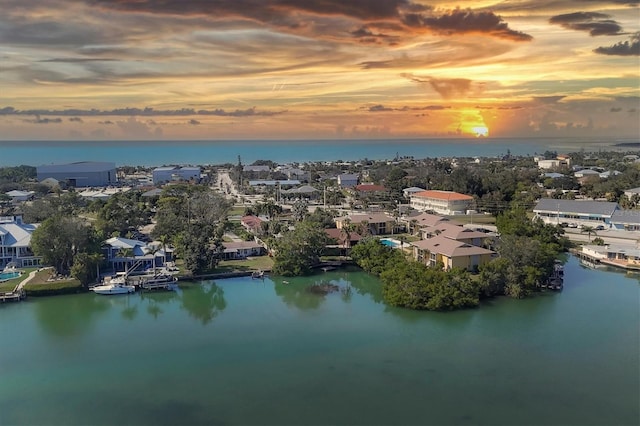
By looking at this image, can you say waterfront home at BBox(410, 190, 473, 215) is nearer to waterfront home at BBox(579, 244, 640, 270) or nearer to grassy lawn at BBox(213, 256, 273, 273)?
waterfront home at BBox(579, 244, 640, 270)

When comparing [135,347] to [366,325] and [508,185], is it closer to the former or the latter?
[366,325]

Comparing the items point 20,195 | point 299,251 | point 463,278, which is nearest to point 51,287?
point 299,251

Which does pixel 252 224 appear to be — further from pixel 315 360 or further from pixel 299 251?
pixel 315 360

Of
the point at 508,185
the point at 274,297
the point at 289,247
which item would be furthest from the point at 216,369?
the point at 508,185

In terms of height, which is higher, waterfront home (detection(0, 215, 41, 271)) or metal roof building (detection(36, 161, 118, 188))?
metal roof building (detection(36, 161, 118, 188))

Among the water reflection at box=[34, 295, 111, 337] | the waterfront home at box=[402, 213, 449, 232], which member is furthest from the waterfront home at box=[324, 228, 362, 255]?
the water reflection at box=[34, 295, 111, 337]


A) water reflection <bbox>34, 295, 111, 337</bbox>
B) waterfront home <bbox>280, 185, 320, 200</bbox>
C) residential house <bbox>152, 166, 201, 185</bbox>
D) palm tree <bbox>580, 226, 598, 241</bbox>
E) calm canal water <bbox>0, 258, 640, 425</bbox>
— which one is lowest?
calm canal water <bbox>0, 258, 640, 425</bbox>

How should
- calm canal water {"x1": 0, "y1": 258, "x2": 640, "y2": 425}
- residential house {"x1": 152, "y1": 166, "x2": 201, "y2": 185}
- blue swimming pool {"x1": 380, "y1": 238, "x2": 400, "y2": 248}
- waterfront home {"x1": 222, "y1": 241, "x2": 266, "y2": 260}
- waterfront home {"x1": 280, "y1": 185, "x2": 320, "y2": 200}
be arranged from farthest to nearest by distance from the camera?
1. residential house {"x1": 152, "y1": 166, "x2": 201, "y2": 185}
2. waterfront home {"x1": 280, "y1": 185, "x2": 320, "y2": 200}
3. blue swimming pool {"x1": 380, "y1": 238, "x2": 400, "y2": 248}
4. waterfront home {"x1": 222, "y1": 241, "x2": 266, "y2": 260}
5. calm canal water {"x1": 0, "y1": 258, "x2": 640, "y2": 425}
